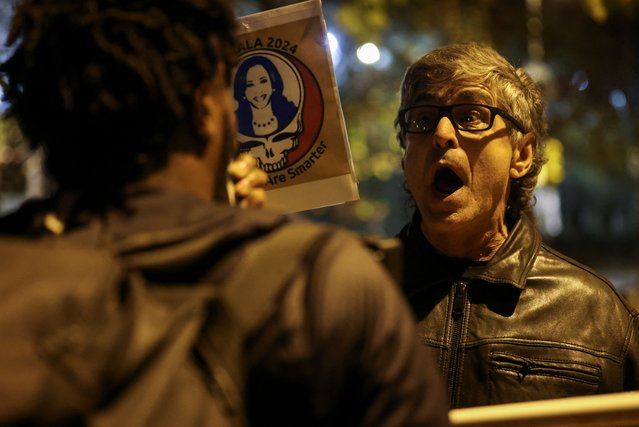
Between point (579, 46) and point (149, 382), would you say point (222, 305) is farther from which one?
point (579, 46)

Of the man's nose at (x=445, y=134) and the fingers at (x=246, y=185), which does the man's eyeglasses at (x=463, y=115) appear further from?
the fingers at (x=246, y=185)

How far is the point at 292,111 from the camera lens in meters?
3.66

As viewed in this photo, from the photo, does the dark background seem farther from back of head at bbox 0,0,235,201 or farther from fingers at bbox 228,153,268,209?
back of head at bbox 0,0,235,201

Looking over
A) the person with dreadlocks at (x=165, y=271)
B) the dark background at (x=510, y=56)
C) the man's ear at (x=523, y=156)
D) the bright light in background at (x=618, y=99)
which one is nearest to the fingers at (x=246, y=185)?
the person with dreadlocks at (x=165, y=271)

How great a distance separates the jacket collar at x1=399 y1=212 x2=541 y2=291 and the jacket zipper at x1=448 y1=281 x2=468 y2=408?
0.07 meters

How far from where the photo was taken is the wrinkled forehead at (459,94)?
382 cm

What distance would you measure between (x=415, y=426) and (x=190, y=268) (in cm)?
52

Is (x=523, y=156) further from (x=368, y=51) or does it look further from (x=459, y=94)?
(x=368, y=51)

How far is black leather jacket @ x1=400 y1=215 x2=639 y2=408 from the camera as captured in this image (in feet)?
11.5

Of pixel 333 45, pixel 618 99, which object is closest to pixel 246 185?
pixel 333 45

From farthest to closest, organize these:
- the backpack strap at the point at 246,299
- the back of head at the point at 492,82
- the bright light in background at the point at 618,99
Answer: the bright light in background at the point at 618,99
the back of head at the point at 492,82
the backpack strap at the point at 246,299

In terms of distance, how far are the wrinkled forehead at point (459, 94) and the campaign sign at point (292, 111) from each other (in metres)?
0.47

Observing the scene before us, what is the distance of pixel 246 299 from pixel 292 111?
1.96m

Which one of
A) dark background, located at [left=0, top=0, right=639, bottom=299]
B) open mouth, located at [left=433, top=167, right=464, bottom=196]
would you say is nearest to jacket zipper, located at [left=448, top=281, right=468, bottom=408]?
open mouth, located at [left=433, top=167, right=464, bottom=196]
